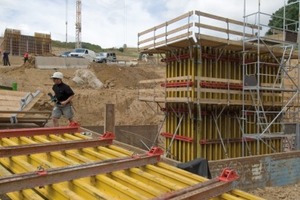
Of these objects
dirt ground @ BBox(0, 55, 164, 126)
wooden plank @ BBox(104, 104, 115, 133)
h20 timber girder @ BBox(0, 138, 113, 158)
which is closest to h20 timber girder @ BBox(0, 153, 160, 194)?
h20 timber girder @ BBox(0, 138, 113, 158)

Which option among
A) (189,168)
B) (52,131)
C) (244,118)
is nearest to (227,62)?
(244,118)

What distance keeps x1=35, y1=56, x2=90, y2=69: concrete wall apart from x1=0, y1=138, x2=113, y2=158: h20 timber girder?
27236 mm

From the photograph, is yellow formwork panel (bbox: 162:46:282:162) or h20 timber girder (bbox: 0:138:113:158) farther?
→ yellow formwork panel (bbox: 162:46:282:162)

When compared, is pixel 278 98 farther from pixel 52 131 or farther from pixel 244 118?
pixel 52 131

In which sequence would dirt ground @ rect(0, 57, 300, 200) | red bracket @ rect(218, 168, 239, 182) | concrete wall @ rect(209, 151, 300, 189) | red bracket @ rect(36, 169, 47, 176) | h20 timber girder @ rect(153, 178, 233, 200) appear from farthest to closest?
dirt ground @ rect(0, 57, 300, 200)
concrete wall @ rect(209, 151, 300, 189)
red bracket @ rect(218, 168, 239, 182)
red bracket @ rect(36, 169, 47, 176)
h20 timber girder @ rect(153, 178, 233, 200)

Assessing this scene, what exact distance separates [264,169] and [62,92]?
6.79 m

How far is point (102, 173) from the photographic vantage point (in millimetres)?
3406

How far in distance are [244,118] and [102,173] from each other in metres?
10.8

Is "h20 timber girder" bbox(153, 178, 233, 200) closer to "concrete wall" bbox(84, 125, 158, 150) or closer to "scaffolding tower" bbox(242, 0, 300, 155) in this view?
"scaffolding tower" bbox(242, 0, 300, 155)

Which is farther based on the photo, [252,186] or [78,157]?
[252,186]

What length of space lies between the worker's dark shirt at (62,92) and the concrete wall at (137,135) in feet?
18.4

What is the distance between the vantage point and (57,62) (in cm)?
3209

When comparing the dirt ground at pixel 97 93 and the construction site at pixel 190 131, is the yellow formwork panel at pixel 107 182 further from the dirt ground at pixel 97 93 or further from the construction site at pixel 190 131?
the dirt ground at pixel 97 93

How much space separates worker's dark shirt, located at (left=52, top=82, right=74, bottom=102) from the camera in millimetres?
9320
